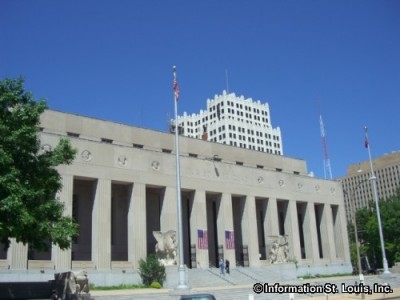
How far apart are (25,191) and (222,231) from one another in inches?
1261

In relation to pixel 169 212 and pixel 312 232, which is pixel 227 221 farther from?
pixel 312 232

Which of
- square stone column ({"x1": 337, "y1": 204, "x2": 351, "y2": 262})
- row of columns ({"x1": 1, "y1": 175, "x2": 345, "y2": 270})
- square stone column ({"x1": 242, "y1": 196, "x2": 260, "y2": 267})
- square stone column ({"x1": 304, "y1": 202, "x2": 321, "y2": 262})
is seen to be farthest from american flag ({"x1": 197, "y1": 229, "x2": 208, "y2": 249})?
square stone column ({"x1": 337, "y1": 204, "x2": 351, "y2": 262})

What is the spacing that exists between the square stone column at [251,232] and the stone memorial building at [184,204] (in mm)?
109

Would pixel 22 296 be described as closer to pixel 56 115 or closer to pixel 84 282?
pixel 84 282

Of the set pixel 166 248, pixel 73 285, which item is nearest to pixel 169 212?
pixel 166 248

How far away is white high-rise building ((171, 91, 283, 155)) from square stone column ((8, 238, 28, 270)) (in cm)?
8635

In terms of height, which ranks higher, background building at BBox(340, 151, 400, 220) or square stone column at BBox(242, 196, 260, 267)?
background building at BBox(340, 151, 400, 220)

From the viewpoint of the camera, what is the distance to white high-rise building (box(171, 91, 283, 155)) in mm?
124938

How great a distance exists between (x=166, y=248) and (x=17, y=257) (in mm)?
12448

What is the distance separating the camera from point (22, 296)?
96.4 feet

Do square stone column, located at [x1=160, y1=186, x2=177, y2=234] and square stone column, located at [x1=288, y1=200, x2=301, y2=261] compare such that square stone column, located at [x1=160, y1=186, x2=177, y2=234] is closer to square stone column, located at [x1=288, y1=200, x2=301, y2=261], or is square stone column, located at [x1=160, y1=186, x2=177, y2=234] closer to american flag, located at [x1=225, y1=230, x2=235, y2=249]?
american flag, located at [x1=225, y1=230, x2=235, y2=249]

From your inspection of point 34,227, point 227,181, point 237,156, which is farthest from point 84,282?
point 237,156

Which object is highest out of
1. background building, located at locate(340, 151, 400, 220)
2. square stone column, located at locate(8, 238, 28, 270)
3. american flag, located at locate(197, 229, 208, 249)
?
background building, located at locate(340, 151, 400, 220)

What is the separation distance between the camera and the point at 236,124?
412 ft
